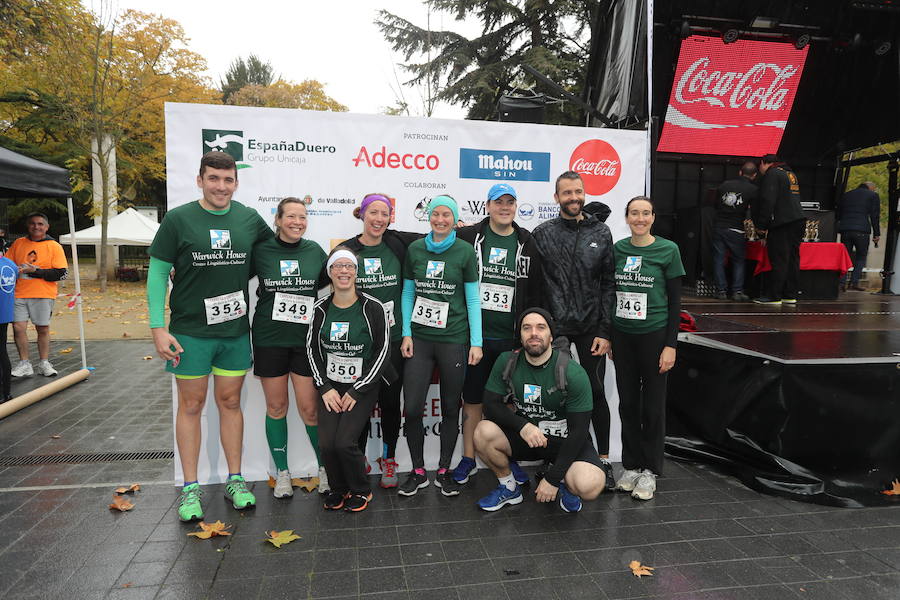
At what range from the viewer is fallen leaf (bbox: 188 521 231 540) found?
290 centimetres

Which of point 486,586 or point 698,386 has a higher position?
point 698,386

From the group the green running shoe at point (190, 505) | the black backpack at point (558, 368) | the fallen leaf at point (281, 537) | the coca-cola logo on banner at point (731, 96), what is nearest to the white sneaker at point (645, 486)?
the black backpack at point (558, 368)

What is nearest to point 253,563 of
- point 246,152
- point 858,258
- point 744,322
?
point 246,152

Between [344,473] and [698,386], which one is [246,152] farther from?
[698,386]

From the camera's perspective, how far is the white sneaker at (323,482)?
135 inches

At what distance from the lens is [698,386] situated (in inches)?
171

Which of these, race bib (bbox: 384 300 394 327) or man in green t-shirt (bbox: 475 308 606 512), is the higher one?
race bib (bbox: 384 300 394 327)

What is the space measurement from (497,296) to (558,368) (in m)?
0.64

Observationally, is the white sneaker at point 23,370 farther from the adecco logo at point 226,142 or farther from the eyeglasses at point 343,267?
the eyeglasses at point 343,267

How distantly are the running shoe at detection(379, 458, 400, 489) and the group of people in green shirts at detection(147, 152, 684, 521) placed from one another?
0.04 feet

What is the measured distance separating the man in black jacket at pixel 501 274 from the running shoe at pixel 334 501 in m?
1.06

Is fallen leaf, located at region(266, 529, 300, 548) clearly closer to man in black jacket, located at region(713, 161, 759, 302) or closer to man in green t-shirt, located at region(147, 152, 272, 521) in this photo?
man in green t-shirt, located at region(147, 152, 272, 521)

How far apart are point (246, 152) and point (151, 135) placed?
60.5 feet

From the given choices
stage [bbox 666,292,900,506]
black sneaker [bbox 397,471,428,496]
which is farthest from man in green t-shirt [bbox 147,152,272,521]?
stage [bbox 666,292,900,506]
